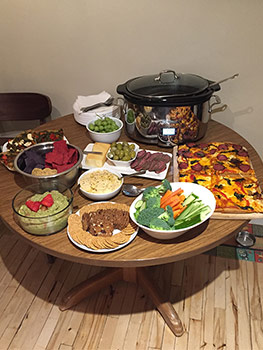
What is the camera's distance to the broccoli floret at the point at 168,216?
137 cm

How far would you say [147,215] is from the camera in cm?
140

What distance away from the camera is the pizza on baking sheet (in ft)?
5.03

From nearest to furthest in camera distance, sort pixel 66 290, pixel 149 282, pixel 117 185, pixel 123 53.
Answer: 1. pixel 117 185
2. pixel 149 282
3. pixel 66 290
4. pixel 123 53

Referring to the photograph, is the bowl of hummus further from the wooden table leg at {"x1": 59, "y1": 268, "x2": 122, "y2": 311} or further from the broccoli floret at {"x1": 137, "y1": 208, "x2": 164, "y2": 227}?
the wooden table leg at {"x1": 59, "y1": 268, "x2": 122, "y2": 311}

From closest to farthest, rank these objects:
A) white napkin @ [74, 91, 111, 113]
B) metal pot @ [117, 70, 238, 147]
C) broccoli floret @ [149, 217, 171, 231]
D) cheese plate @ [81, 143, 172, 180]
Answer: broccoli floret @ [149, 217, 171, 231], cheese plate @ [81, 143, 172, 180], metal pot @ [117, 70, 238, 147], white napkin @ [74, 91, 111, 113]

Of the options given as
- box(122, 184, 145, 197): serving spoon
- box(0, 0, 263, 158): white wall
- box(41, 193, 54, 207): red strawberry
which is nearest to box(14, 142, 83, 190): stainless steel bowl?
box(41, 193, 54, 207): red strawberry

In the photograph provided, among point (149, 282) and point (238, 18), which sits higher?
point (238, 18)

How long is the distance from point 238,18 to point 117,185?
1414 mm

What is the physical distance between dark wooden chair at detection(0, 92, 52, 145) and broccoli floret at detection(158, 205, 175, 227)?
1.65 m

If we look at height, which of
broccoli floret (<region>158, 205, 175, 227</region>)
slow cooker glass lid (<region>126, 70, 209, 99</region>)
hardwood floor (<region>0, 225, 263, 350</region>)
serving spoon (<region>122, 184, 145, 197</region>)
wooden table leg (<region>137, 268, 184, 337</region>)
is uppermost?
slow cooker glass lid (<region>126, 70, 209, 99</region>)

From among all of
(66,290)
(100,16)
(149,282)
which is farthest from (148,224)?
(100,16)

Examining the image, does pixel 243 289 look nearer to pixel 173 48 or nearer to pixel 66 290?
pixel 66 290

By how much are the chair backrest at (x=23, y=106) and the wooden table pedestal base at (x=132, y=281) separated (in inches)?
54.0

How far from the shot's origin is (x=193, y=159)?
1825mm
